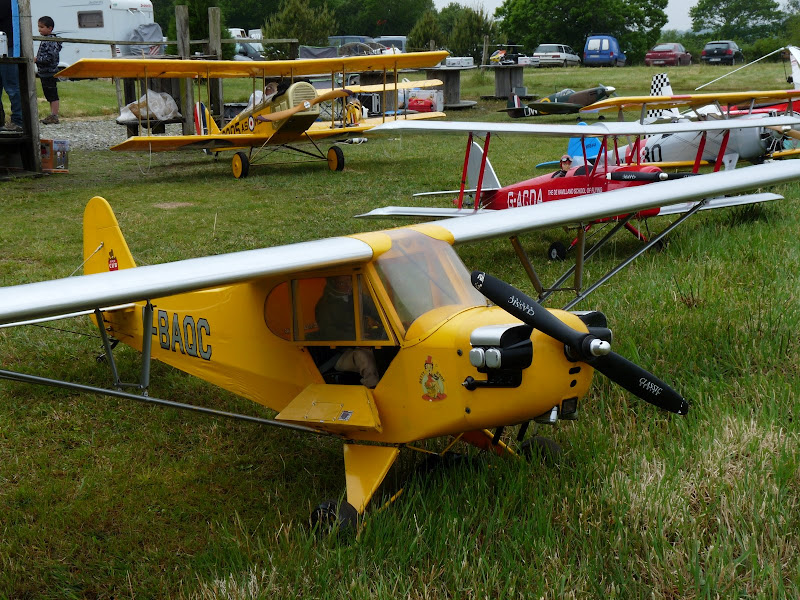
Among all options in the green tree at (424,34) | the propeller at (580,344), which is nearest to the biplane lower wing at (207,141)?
the propeller at (580,344)

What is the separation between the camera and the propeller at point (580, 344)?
3.77 m

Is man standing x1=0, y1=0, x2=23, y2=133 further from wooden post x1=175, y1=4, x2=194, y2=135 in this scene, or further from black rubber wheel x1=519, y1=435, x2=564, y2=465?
black rubber wheel x1=519, y1=435, x2=564, y2=465

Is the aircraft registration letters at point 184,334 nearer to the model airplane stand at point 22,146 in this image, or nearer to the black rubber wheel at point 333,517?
the black rubber wheel at point 333,517

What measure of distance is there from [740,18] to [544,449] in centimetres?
11065

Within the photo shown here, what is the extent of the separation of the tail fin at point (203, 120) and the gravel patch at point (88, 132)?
3.59 m

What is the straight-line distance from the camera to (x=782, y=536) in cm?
357

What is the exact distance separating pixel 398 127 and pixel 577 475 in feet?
24.8

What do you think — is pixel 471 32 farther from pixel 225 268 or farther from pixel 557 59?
pixel 225 268

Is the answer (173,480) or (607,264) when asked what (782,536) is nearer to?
(173,480)

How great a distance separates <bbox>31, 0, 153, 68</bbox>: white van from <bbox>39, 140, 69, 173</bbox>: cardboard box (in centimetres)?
2468

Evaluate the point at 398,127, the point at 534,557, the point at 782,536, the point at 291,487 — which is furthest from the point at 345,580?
the point at 398,127

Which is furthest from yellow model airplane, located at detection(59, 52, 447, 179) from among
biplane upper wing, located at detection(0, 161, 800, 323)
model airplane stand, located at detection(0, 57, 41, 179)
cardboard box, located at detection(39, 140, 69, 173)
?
biplane upper wing, located at detection(0, 161, 800, 323)

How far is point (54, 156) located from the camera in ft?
56.3

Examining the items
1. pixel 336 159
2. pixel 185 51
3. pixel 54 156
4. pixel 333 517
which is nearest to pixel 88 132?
pixel 185 51
